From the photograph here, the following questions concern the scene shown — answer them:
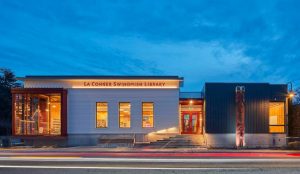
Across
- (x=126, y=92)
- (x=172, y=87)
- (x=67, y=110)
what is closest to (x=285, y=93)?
(x=172, y=87)

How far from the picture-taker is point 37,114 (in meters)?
30.4

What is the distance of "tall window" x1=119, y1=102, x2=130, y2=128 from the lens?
99.8 feet

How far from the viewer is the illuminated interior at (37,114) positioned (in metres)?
29.3

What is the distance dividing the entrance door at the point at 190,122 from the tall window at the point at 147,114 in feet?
12.2

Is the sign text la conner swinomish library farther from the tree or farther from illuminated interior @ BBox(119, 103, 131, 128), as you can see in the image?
the tree

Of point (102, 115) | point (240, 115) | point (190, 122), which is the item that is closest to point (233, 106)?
point (240, 115)

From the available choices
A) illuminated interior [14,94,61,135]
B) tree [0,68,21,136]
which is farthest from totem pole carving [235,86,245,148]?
tree [0,68,21,136]

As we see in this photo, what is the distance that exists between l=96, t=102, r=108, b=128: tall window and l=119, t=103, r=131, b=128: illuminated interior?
1199 mm

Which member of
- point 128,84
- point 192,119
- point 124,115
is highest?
point 128,84

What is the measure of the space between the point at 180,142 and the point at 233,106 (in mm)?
5329

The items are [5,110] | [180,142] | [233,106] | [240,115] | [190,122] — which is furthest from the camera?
[5,110]

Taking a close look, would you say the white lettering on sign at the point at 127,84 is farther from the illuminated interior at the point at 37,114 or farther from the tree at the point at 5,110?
the tree at the point at 5,110

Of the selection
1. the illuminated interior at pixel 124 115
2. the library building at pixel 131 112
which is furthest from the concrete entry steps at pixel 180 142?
the illuminated interior at pixel 124 115

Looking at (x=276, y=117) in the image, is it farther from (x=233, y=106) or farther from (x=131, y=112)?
(x=131, y=112)
